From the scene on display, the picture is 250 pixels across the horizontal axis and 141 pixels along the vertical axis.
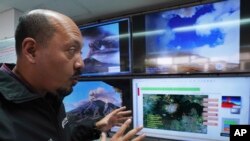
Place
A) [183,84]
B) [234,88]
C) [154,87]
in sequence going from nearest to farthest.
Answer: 1. [234,88]
2. [183,84]
3. [154,87]

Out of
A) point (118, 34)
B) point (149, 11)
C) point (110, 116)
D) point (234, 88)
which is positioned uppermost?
point (149, 11)

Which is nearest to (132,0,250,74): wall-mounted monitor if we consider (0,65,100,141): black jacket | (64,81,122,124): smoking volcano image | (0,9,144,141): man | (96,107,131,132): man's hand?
(64,81,122,124): smoking volcano image

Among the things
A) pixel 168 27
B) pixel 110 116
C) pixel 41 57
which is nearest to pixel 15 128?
Answer: pixel 41 57

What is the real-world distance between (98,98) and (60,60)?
1.34 metres

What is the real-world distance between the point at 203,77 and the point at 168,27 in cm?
48

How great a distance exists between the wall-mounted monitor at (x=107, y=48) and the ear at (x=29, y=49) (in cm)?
123

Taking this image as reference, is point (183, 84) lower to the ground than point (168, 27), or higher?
lower

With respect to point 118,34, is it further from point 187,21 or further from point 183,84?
point 183,84

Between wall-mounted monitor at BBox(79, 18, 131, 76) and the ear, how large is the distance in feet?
4.03

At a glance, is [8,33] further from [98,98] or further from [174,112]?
[174,112]

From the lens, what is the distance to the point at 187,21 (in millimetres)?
1714

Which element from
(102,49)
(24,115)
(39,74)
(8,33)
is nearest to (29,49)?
(39,74)

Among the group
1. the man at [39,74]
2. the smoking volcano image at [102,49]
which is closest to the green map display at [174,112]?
the smoking volcano image at [102,49]

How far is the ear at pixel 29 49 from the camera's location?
2.44ft
